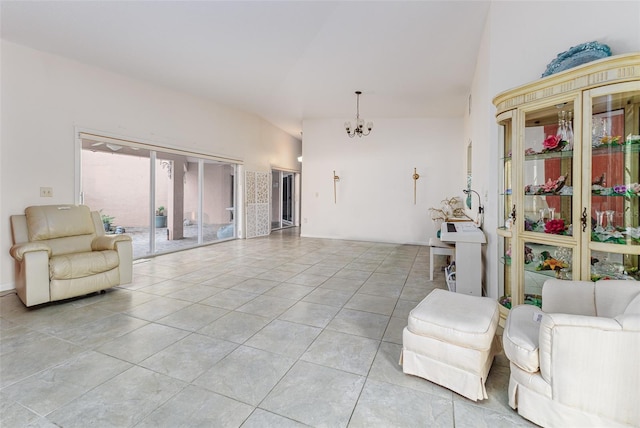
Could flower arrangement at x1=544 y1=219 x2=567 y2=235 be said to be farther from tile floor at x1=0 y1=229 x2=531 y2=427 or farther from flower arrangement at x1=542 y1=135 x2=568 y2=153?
tile floor at x1=0 y1=229 x2=531 y2=427

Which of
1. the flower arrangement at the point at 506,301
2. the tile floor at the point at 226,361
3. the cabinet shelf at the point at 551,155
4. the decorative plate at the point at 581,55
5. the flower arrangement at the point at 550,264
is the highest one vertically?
the decorative plate at the point at 581,55

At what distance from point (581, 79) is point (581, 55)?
276 mm

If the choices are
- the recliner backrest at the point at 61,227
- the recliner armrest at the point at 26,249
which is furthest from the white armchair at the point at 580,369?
the recliner backrest at the point at 61,227

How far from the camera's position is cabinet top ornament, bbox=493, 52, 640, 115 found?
6.00ft

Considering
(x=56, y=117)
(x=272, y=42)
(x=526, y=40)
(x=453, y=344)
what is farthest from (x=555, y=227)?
(x=56, y=117)

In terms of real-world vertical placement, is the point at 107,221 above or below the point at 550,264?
Result: above

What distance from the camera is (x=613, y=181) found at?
2.02m

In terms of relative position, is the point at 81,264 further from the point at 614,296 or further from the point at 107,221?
the point at 614,296

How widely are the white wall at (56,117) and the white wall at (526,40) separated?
5.38 metres

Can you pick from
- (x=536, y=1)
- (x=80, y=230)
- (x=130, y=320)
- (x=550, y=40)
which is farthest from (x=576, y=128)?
(x=80, y=230)

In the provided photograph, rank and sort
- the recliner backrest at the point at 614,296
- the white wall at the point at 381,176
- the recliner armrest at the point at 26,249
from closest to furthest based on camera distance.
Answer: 1. the recliner backrest at the point at 614,296
2. the recliner armrest at the point at 26,249
3. the white wall at the point at 381,176

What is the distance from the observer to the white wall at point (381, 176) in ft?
23.5

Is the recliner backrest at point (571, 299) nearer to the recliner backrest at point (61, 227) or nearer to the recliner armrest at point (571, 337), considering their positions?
the recliner armrest at point (571, 337)

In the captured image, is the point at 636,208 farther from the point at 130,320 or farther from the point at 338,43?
the point at 130,320
